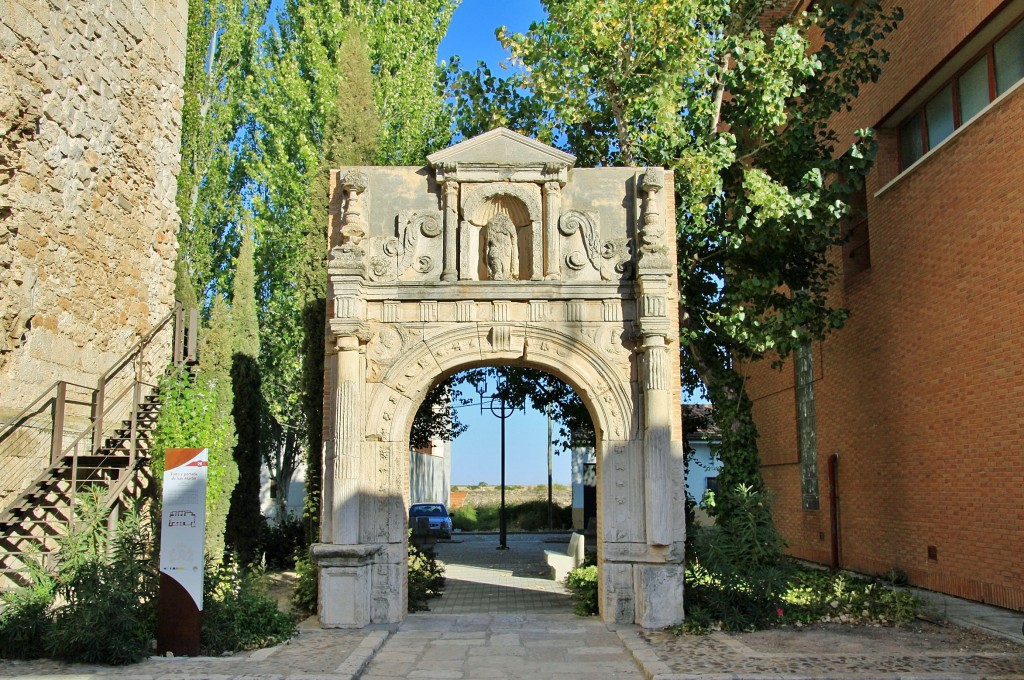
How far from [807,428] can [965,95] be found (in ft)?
24.9

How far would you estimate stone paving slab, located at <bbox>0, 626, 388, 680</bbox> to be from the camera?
24.4 ft

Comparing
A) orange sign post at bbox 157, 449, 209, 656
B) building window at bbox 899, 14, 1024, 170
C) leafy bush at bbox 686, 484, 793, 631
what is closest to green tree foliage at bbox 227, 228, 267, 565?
orange sign post at bbox 157, 449, 209, 656

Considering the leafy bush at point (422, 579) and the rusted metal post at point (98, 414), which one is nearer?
the rusted metal post at point (98, 414)

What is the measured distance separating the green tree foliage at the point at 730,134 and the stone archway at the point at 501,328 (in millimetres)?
2952

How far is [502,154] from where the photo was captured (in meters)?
11.2

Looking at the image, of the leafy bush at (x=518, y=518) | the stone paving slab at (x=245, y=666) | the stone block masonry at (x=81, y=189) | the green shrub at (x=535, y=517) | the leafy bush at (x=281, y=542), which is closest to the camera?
the stone paving slab at (x=245, y=666)

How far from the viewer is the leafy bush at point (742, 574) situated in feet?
33.6

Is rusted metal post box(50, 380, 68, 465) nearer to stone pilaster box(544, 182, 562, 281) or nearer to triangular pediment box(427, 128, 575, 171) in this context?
triangular pediment box(427, 128, 575, 171)

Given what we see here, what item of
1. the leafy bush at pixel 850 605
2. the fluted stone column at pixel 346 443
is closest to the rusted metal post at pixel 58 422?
the fluted stone column at pixel 346 443

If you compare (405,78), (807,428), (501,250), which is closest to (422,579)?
(501,250)

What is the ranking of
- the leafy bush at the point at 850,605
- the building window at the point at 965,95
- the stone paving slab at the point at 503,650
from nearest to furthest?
the stone paving slab at the point at 503,650 → the leafy bush at the point at 850,605 → the building window at the point at 965,95

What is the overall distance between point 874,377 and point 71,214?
12710 mm

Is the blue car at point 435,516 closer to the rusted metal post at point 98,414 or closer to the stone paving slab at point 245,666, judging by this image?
the rusted metal post at point 98,414

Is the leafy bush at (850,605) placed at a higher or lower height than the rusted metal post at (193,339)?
lower
